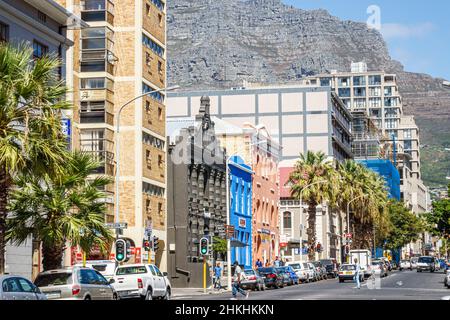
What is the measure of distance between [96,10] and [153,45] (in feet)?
24.9

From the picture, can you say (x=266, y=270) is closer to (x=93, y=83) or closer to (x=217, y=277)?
(x=217, y=277)

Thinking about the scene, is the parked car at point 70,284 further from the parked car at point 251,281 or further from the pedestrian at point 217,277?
the pedestrian at point 217,277

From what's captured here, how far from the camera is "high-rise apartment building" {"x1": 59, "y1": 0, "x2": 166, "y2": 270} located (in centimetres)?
6438

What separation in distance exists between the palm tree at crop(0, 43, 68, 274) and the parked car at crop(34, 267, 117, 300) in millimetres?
1506

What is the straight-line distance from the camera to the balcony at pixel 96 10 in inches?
2558

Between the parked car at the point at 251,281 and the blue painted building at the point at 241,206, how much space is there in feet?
75.6

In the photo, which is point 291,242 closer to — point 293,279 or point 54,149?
point 293,279

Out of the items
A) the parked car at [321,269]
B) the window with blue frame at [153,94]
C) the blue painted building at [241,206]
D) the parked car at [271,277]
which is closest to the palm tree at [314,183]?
the parked car at [321,269]

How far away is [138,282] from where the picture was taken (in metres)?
35.4

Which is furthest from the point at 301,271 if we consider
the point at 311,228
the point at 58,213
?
the point at 58,213

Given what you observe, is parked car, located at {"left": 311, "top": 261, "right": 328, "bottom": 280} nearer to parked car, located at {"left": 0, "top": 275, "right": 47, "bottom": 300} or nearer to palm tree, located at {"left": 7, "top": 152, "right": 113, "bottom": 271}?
palm tree, located at {"left": 7, "top": 152, "right": 113, "bottom": 271}

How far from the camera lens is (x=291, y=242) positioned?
341 feet

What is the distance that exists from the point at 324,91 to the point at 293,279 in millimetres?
61755
